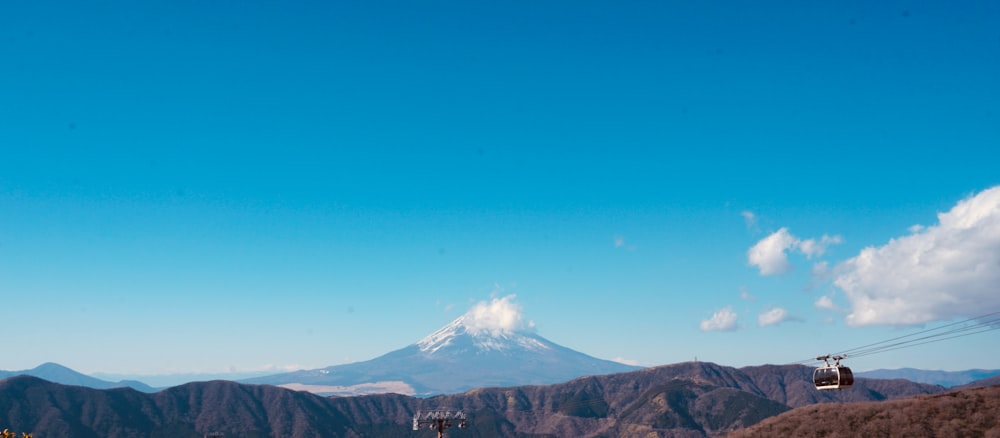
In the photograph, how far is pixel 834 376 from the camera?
43312mm

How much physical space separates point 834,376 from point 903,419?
11313 cm

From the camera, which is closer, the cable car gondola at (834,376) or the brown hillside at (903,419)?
the cable car gondola at (834,376)

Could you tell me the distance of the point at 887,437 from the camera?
132 metres

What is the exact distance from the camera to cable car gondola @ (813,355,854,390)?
42.5 metres

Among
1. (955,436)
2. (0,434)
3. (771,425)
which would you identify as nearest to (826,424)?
(771,425)

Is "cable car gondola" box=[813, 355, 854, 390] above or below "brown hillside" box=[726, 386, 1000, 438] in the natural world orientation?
above

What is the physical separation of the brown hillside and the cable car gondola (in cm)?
9836

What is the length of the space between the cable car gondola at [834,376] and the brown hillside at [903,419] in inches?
3872

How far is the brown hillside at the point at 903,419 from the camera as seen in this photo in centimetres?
12838

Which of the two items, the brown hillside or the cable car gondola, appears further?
the brown hillside

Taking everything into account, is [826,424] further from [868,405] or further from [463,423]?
[463,423]

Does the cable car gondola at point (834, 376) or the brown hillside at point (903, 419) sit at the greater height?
the cable car gondola at point (834, 376)

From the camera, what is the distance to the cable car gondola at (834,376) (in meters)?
42.5

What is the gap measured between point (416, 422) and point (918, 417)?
105m
